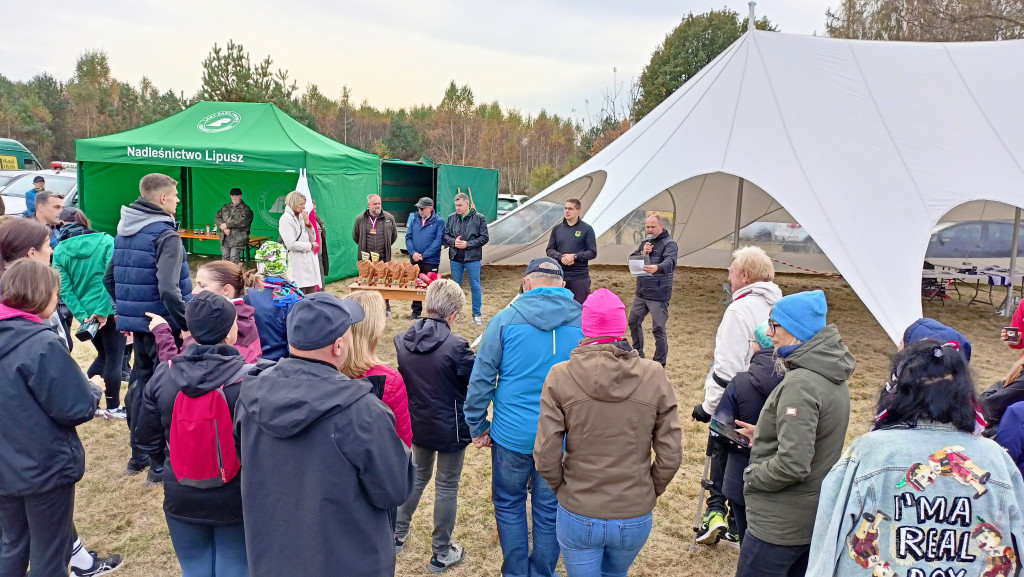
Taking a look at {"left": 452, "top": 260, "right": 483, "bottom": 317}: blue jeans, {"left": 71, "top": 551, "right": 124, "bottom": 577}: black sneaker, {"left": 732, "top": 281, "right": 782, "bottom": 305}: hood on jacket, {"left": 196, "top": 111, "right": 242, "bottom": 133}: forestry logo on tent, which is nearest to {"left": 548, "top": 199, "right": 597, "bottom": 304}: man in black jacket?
{"left": 452, "top": 260, "right": 483, "bottom": 317}: blue jeans

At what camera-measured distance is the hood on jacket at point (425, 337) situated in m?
2.68

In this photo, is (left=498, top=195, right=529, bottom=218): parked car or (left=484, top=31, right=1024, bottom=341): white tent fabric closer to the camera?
(left=484, top=31, right=1024, bottom=341): white tent fabric

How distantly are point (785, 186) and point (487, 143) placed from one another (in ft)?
86.8

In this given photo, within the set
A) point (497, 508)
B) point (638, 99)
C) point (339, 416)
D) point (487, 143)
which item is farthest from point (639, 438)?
point (487, 143)

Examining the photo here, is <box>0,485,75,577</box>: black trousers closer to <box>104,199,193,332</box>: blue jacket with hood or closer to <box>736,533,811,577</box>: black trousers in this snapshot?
<box>104,199,193,332</box>: blue jacket with hood

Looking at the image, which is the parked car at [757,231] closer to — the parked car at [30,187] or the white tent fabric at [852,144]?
the white tent fabric at [852,144]

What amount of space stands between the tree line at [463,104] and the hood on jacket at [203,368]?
2030cm

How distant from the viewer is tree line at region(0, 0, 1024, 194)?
2462 cm

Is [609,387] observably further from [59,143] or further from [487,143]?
[59,143]

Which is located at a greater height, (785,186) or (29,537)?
(785,186)

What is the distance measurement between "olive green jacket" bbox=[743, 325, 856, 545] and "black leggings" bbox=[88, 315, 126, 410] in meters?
3.93

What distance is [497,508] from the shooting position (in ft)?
8.54

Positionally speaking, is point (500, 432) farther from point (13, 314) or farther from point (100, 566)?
point (100, 566)

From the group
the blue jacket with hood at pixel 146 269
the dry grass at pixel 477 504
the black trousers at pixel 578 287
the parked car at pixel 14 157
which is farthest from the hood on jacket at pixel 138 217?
the parked car at pixel 14 157
